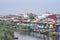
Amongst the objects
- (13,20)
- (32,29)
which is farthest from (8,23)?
(32,29)

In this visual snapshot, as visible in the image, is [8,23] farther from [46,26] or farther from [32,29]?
[46,26]

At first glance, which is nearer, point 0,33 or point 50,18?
point 0,33

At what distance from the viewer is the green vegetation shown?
2736mm

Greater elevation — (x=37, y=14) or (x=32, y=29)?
(x=37, y=14)

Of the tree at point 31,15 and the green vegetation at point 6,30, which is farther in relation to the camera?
the tree at point 31,15

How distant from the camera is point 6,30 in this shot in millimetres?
2986

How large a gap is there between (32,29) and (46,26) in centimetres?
22

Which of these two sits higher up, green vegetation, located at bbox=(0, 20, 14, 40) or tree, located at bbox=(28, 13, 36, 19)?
tree, located at bbox=(28, 13, 36, 19)

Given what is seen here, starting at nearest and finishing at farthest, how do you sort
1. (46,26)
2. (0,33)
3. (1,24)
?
(0,33), (46,26), (1,24)

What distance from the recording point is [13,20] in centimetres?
315

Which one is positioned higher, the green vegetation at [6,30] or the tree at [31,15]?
the tree at [31,15]

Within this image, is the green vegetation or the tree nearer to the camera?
the green vegetation

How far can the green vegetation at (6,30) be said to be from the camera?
274 cm

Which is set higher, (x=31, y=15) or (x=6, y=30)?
(x=31, y=15)
